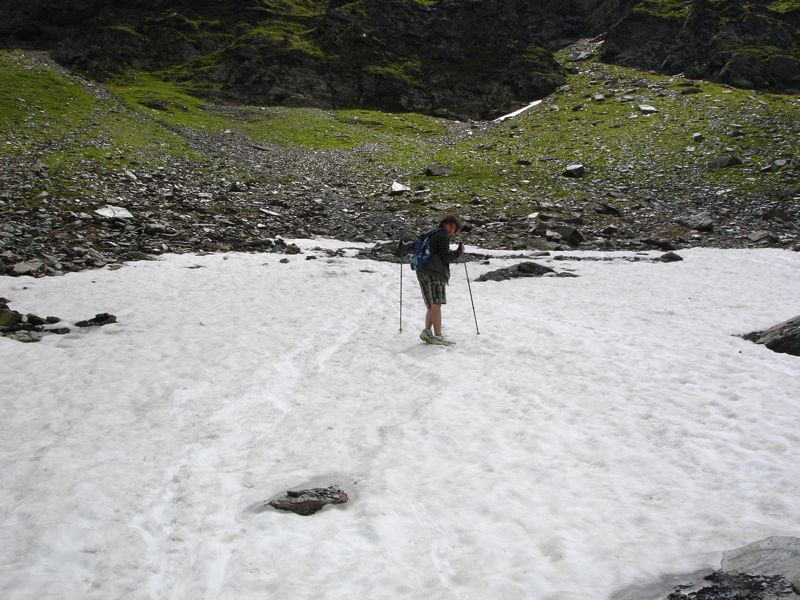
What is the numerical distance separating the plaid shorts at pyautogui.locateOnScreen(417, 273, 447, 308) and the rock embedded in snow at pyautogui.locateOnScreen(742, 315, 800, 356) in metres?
8.09

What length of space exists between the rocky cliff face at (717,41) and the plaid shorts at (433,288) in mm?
89848

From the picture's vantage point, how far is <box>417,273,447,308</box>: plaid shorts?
1315cm

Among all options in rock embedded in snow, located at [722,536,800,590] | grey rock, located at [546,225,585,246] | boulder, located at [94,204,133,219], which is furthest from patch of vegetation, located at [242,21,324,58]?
rock embedded in snow, located at [722,536,800,590]

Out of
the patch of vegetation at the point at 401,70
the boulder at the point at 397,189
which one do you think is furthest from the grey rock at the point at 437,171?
the patch of vegetation at the point at 401,70

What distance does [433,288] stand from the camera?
43.1 ft

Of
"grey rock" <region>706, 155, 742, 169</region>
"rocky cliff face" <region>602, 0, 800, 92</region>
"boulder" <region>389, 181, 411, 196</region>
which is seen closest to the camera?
"boulder" <region>389, 181, 411, 196</region>

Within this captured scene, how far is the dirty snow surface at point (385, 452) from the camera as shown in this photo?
213 inches

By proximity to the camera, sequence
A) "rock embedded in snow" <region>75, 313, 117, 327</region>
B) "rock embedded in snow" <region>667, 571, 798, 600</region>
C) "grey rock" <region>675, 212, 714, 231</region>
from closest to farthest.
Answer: "rock embedded in snow" <region>667, 571, 798, 600</region>
"rock embedded in snow" <region>75, 313, 117, 327</region>
"grey rock" <region>675, 212, 714, 231</region>

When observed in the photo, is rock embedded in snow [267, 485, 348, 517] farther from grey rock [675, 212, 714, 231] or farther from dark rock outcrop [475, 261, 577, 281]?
grey rock [675, 212, 714, 231]

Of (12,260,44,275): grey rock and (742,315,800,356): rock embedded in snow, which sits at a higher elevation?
(742,315,800,356): rock embedded in snow

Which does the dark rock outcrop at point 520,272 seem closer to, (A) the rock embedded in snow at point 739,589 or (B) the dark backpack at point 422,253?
(B) the dark backpack at point 422,253

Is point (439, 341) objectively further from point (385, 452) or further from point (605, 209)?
point (605, 209)

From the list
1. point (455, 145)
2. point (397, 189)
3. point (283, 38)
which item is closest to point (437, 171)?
point (397, 189)

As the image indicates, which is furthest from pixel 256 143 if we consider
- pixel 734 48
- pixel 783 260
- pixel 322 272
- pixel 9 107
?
pixel 734 48
